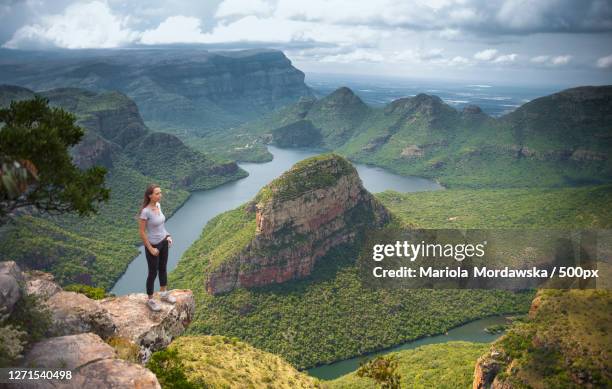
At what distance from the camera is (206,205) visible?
462 feet

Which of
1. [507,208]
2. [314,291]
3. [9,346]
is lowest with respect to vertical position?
[314,291]

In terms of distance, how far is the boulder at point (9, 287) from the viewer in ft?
45.0

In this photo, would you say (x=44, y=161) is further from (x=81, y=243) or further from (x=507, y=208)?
(x=507, y=208)

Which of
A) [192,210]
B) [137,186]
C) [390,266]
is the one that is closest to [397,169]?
[192,210]

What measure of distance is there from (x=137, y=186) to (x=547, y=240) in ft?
366

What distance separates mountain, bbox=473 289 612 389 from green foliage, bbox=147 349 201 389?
29555mm

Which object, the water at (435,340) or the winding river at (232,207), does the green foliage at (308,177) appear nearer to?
the water at (435,340)

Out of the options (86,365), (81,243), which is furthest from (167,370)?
(81,243)

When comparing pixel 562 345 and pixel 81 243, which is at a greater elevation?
pixel 562 345

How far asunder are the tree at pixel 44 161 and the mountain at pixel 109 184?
211 feet

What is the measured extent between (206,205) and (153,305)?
125107mm

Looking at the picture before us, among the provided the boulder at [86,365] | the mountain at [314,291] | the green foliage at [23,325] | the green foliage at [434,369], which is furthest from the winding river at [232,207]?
the boulder at [86,365]

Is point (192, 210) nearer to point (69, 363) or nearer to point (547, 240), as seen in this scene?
point (547, 240)

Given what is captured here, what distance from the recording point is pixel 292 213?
68.8m
